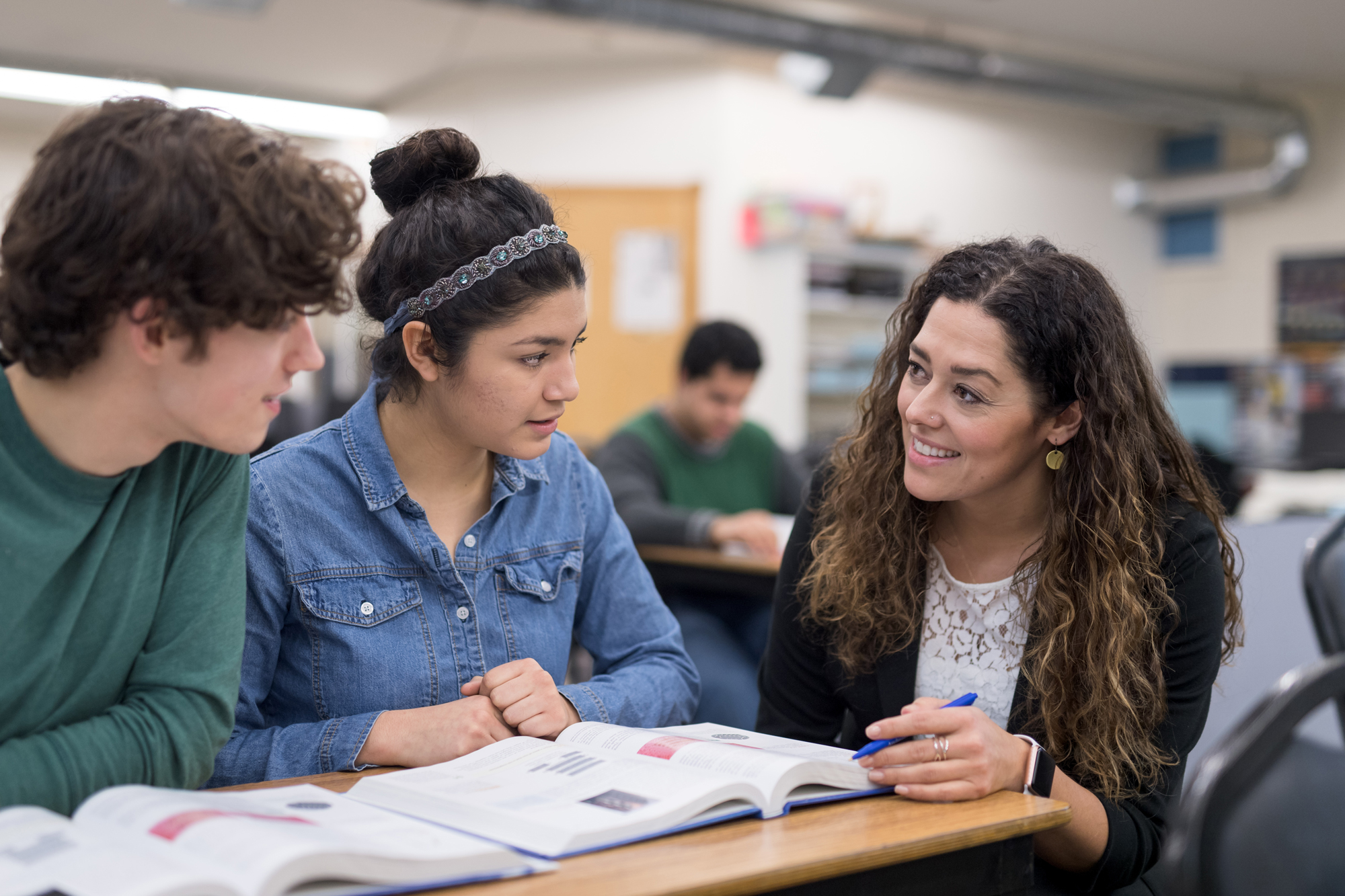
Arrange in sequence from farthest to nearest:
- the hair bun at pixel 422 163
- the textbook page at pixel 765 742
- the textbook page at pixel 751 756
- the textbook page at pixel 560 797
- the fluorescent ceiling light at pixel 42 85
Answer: the fluorescent ceiling light at pixel 42 85, the hair bun at pixel 422 163, the textbook page at pixel 765 742, the textbook page at pixel 751 756, the textbook page at pixel 560 797

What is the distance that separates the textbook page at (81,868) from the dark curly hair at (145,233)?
393 millimetres

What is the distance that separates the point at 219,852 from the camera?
816 mm

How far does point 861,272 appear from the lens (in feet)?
22.2

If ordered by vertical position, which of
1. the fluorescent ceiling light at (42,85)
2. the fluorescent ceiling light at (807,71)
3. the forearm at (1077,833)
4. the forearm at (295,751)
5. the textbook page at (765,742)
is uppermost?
the fluorescent ceiling light at (42,85)

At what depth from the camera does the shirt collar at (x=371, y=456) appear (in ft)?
4.79

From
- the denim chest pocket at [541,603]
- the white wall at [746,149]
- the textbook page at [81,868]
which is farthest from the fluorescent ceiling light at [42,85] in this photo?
the textbook page at [81,868]

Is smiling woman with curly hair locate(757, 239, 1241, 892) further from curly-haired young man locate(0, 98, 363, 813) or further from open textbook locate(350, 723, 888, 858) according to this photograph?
curly-haired young man locate(0, 98, 363, 813)

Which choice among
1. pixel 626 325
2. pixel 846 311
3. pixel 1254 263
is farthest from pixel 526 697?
pixel 1254 263

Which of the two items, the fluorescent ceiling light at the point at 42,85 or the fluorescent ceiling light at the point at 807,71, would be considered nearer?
the fluorescent ceiling light at the point at 807,71

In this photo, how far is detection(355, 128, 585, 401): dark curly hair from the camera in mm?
1440

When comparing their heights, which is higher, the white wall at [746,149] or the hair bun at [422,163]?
the white wall at [746,149]

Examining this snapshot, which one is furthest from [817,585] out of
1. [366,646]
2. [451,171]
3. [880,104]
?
[880,104]

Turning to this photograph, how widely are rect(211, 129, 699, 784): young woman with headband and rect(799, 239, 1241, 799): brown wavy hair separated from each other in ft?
1.07

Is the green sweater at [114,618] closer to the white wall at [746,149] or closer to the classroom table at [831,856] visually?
the classroom table at [831,856]
